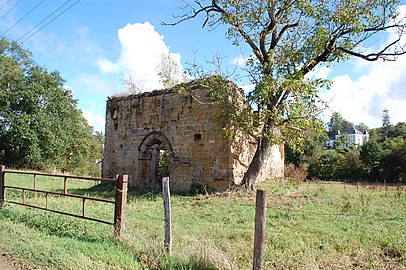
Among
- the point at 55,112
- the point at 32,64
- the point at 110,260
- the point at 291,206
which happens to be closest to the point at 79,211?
the point at 110,260

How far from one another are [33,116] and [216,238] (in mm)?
25175

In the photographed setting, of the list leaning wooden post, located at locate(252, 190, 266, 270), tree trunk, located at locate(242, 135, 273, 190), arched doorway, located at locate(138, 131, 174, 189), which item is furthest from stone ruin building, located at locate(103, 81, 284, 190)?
leaning wooden post, located at locate(252, 190, 266, 270)

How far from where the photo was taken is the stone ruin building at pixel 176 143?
37.5ft

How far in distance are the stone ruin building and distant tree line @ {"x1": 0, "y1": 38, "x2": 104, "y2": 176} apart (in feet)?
43.0

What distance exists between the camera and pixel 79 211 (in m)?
7.91

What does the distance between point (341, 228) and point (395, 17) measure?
756 centimetres

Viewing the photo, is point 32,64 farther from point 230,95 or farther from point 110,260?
point 110,260

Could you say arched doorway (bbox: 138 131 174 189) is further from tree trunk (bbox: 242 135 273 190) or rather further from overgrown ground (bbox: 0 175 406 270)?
overgrown ground (bbox: 0 175 406 270)

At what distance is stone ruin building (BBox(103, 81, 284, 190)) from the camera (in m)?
11.4

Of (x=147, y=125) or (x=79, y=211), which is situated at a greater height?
(x=147, y=125)

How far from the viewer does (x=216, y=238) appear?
5590mm

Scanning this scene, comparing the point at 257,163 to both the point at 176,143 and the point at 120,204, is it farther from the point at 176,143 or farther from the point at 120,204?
the point at 120,204

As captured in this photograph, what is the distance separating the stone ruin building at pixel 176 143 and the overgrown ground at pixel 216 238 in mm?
2854

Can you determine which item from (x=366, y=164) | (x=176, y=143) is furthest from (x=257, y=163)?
(x=366, y=164)
